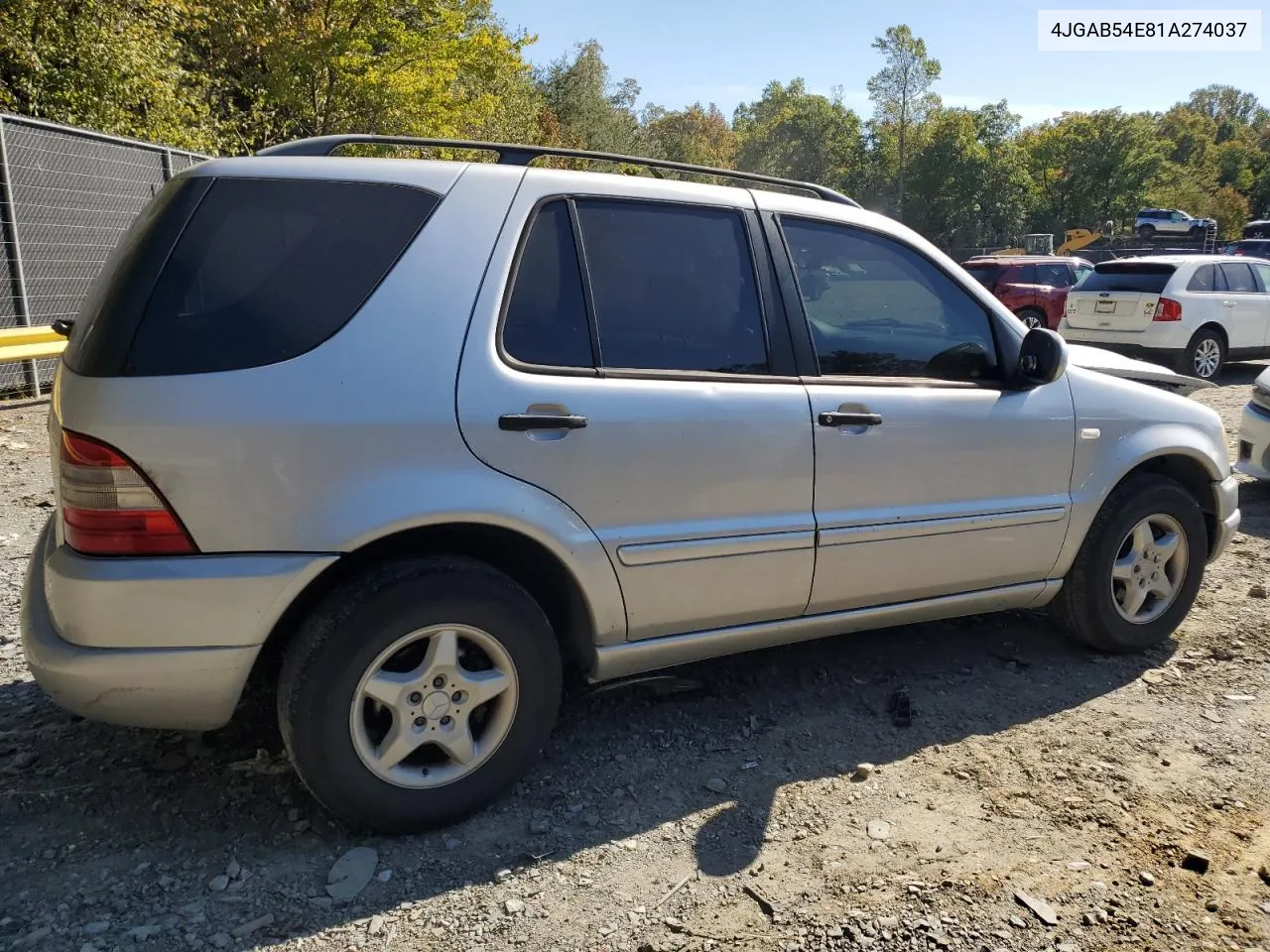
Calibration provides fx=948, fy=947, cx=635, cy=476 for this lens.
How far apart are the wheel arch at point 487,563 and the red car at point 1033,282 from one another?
1577 cm

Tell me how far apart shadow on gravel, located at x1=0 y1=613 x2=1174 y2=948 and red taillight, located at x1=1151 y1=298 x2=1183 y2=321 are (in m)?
9.96

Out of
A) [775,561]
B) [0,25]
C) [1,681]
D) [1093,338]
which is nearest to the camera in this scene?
[775,561]

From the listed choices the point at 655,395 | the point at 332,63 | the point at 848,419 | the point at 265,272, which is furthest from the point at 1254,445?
the point at 332,63

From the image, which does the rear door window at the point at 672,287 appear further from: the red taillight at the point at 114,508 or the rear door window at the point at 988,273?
the rear door window at the point at 988,273

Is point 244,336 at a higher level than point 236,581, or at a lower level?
higher

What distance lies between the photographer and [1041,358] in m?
3.50

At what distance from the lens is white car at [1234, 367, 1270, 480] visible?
6.54 metres

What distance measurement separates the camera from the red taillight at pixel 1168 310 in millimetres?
12281

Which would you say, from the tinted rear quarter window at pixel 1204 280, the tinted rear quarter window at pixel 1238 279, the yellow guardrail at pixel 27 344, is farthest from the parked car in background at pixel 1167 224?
the yellow guardrail at pixel 27 344

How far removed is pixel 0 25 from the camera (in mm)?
10523

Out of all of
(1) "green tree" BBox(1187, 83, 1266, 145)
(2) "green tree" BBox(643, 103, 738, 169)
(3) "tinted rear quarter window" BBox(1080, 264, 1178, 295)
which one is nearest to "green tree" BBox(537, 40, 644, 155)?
(2) "green tree" BBox(643, 103, 738, 169)

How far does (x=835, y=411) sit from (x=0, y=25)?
38.4 feet

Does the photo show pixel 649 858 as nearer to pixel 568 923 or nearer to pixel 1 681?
pixel 568 923

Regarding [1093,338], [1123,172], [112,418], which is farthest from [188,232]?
[1123,172]
